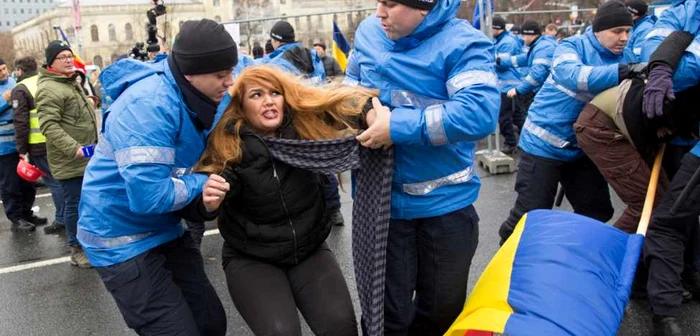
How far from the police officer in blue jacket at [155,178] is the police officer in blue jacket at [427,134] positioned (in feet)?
2.12

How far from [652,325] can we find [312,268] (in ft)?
6.81

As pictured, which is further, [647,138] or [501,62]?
[501,62]

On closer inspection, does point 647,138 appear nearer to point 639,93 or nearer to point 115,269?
point 639,93

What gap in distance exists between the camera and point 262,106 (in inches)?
105

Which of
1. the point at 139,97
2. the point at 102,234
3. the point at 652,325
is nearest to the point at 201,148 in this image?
the point at 139,97

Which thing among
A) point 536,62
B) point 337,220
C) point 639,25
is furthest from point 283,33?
point 639,25

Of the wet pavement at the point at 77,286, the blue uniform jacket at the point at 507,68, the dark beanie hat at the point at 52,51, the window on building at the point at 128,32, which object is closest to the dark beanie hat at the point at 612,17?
the wet pavement at the point at 77,286

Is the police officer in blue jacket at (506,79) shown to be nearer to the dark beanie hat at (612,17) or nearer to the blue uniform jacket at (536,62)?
the blue uniform jacket at (536,62)

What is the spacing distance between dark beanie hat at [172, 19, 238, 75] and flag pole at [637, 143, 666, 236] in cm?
194

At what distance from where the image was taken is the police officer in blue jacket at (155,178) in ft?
7.95

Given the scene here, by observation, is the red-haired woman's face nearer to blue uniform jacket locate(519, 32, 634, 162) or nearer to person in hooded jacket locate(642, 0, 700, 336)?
person in hooded jacket locate(642, 0, 700, 336)

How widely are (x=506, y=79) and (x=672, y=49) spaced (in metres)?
6.70

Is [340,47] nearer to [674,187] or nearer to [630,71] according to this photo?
[630,71]

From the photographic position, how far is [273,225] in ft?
8.75
